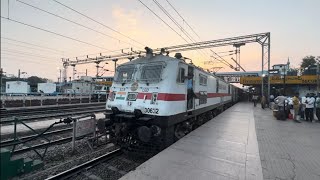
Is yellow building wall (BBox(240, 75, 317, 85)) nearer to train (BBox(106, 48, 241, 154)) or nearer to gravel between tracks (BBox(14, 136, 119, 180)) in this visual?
train (BBox(106, 48, 241, 154))

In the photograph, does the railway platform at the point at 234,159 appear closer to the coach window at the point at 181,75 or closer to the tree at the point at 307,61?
the coach window at the point at 181,75

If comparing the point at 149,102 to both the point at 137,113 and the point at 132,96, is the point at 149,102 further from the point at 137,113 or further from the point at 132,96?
the point at 132,96

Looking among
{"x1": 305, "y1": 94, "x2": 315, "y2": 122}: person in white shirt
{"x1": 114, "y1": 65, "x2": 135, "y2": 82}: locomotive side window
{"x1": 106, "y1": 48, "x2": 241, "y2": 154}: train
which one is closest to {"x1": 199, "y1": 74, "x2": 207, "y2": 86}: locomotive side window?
{"x1": 106, "y1": 48, "x2": 241, "y2": 154}: train

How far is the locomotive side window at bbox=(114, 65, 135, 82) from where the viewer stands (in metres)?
8.85

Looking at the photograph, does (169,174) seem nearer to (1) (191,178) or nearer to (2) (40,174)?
(1) (191,178)

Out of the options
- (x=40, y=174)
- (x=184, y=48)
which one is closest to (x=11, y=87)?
(x=184, y=48)

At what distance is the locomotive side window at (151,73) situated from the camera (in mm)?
8140

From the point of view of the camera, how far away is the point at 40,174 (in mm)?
6062

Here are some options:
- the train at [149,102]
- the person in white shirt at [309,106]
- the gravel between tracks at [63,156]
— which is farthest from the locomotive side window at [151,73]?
the person in white shirt at [309,106]

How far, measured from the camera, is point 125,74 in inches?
356

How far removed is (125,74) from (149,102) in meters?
1.86

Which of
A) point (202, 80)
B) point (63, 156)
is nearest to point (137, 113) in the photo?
point (63, 156)

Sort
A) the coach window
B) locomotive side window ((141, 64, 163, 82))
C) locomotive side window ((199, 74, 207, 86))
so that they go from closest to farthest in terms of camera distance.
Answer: locomotive side window ((141, 64, 163, 82))
the coach window
locomotive side window ((199, 74, 207, 86))

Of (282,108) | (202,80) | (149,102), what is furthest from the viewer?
(282,108)
